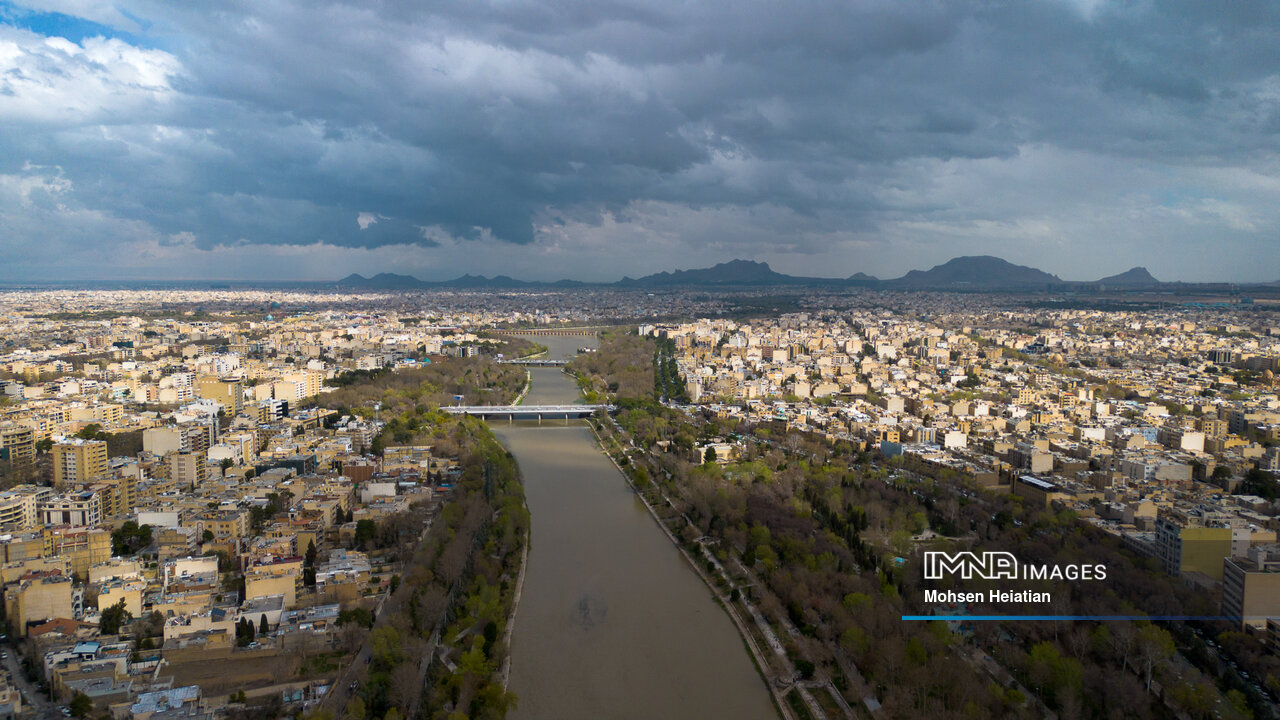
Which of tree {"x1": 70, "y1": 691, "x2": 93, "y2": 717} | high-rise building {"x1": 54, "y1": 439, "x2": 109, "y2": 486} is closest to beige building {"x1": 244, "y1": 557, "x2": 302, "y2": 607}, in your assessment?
tree {"x1": 70, "y1": 691, "x2": 93, "y2": 717}

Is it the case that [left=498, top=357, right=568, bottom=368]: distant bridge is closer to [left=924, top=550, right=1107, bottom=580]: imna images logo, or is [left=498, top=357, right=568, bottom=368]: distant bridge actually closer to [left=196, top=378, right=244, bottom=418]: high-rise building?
[left=196, top=378, right=244, bottom=418]: high-rise building

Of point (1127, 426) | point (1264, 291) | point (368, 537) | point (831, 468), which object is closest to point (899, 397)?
point (1127, 426)

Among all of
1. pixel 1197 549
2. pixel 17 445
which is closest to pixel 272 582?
pixel 17 445

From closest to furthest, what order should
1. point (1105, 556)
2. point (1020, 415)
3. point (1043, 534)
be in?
point (1105, 556), point (1043, 534), point (1020, 415)

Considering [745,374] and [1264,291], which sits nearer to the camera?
[745,374]

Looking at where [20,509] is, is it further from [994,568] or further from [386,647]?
[994,568]

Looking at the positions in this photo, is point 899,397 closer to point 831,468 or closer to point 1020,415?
point 1020,415

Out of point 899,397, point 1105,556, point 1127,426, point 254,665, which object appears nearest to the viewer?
point 254,665

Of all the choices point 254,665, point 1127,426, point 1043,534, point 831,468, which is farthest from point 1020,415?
point 254,665
